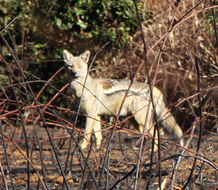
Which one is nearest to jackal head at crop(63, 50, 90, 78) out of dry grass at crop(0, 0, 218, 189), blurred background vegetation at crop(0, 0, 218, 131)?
dry grass at crop(0, 0, 218, 189)

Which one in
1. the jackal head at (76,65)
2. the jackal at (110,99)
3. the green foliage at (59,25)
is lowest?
the jackal at (110,99)

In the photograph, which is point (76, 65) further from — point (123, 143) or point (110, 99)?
point (123, 143)

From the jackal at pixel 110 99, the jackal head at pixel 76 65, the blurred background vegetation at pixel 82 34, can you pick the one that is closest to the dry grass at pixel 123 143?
the blurred background vegetation at pixel 82 34

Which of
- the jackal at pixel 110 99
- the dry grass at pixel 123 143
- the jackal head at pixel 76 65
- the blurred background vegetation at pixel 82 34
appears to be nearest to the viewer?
the dry grass at pixel 123 143

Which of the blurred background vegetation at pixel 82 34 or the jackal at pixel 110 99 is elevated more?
the blurred background vegetation at pixel 82 34

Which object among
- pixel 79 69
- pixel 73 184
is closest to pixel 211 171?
pixel 73 184

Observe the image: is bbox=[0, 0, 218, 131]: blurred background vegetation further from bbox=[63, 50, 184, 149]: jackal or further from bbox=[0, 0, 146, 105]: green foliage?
bbox=[63, 50, 184, 149]: jackal

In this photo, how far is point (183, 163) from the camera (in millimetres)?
4922

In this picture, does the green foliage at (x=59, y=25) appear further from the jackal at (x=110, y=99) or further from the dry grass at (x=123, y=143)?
the jackal at (x=110, y=99)

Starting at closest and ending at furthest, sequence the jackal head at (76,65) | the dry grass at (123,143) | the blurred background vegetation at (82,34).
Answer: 1. the dry grass at (123,143)
2. the jackal head at (76,65)
3. the blurred background vegetation at (82,34)

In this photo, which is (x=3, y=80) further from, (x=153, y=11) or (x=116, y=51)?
(x=153, y=11)

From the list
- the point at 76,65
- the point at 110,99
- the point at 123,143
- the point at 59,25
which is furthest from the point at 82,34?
the point at 123,143

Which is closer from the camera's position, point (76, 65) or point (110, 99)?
point (76, 65)

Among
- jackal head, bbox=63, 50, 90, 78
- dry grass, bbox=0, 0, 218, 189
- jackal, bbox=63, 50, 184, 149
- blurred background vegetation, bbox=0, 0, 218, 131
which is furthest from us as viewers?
blurred background vegetation, bbox=0, 0, 218, 131
